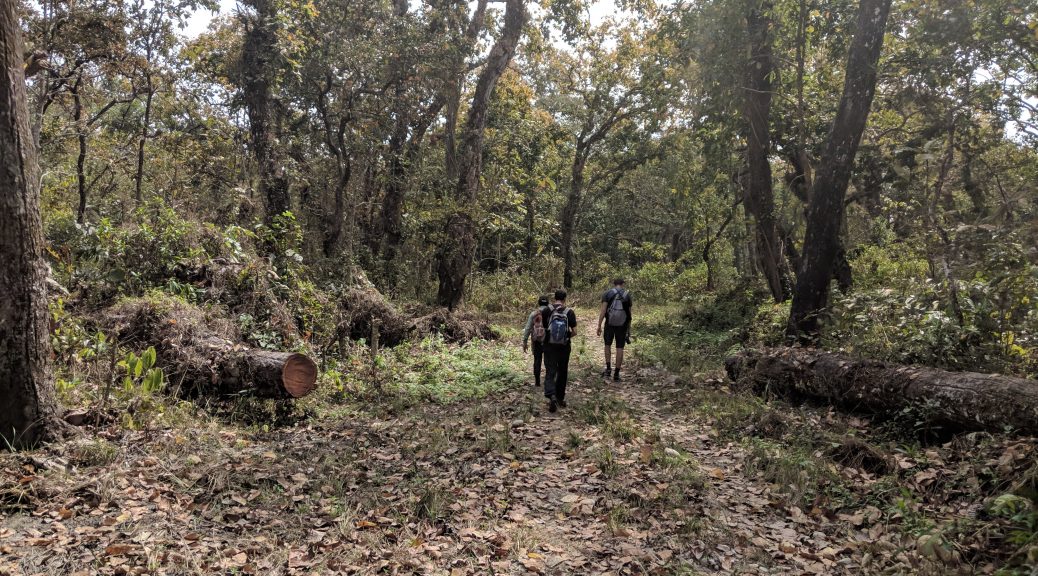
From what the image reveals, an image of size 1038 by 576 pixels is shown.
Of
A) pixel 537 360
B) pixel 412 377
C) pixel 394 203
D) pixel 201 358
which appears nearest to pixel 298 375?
pixel 201 358

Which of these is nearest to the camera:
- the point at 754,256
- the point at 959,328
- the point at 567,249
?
the point at 959,328

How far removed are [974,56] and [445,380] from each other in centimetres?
1136

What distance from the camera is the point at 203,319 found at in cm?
834

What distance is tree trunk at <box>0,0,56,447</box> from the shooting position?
488cm

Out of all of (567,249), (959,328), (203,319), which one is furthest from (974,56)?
(567,249)

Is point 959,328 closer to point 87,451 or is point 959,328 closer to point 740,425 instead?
point 740,425

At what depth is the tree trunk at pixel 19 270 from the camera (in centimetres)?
488

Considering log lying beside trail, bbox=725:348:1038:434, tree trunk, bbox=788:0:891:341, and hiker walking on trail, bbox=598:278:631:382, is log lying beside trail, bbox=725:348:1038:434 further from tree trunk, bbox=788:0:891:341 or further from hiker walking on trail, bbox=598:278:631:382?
hiker walking on trail, bbox=598:278:631:382

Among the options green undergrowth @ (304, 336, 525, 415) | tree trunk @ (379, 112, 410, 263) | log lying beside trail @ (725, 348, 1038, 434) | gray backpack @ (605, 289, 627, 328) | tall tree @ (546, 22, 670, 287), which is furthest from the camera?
tall tree @ (546, 22, 670, 287)

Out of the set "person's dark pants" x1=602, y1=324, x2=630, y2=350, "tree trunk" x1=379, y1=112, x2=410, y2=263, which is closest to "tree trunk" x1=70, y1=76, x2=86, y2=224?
"tree trunk" x1=379, y1=112, x2=410, y2=263

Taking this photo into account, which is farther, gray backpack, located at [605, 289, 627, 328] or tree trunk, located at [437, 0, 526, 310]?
tree trunk, located at [437, 0, 526, 310]

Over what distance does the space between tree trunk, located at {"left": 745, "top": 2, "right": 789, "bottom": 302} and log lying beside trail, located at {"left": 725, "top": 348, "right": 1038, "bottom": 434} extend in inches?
267

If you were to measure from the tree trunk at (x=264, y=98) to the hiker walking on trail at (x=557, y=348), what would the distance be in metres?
8.62

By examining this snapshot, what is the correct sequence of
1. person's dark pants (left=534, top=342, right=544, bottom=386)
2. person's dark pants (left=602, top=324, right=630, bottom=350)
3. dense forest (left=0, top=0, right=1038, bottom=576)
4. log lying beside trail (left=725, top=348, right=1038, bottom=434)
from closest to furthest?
dense forest (left=0, top=0, right=1038, bottom=576), log lying beside trail (left=725, top=348, right=1038, bottom=434), person's dark pants (left=534, top=342, right=544, bottom=386), person's dark pants (left=602, top=324, right=630, bottom=350)
